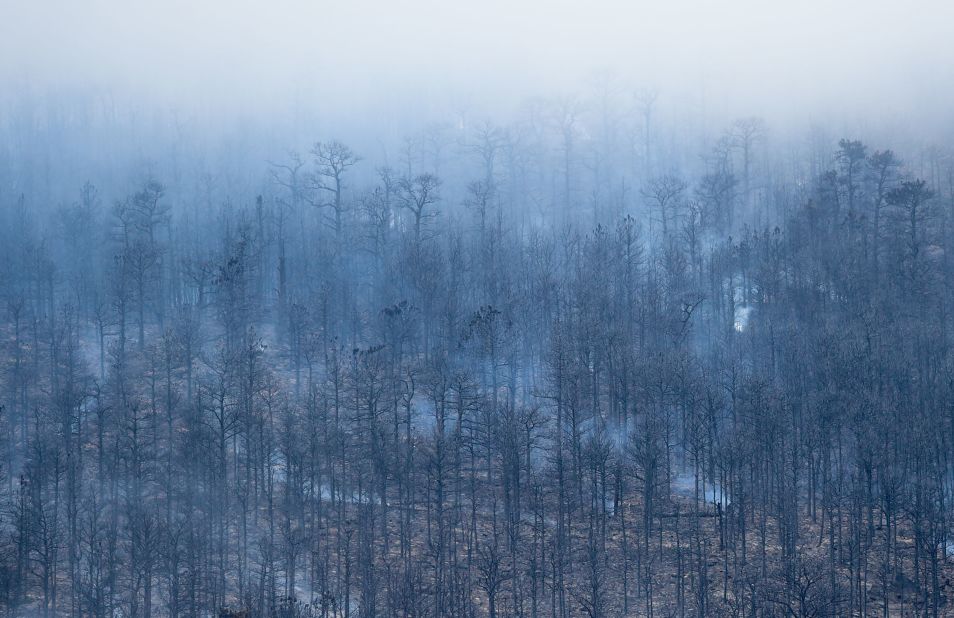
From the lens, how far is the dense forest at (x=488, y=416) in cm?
3928

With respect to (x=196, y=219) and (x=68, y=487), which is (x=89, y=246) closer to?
(x=196, y=219)

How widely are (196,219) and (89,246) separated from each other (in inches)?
511

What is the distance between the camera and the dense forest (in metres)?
39.3

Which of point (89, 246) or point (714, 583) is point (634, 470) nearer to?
point (714, 583)

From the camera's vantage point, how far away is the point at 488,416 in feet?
156

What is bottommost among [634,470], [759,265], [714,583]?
[714,583]

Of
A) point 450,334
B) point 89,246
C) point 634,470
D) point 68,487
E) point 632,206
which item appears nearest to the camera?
point 68,487

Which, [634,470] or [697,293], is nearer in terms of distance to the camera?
[634,470]

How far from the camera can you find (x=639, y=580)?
1559 inches

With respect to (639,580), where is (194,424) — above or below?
above

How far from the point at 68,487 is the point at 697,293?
139ft

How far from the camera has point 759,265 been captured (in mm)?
66938

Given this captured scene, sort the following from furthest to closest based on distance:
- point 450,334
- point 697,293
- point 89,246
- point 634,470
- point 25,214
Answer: point 25,214 → point 89,246 → point 697,293 → point 450,334 → point 634,470

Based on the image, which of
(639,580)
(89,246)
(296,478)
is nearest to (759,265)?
(639,580)
